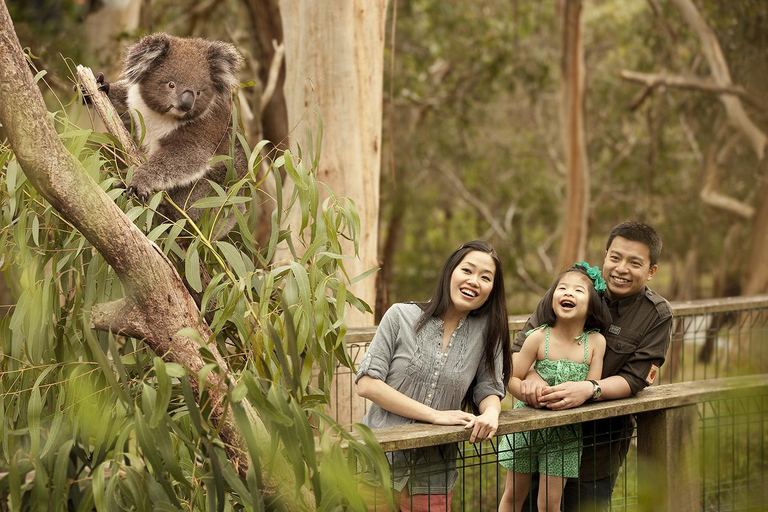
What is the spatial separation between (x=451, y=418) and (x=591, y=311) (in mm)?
676

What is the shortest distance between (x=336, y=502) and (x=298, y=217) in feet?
8.37

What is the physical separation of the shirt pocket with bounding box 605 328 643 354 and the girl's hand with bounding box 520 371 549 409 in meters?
0.27

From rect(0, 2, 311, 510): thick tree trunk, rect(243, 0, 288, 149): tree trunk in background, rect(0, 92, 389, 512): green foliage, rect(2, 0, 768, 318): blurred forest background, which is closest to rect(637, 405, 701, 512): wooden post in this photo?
rect(0, 92, 389, 512): green foliage

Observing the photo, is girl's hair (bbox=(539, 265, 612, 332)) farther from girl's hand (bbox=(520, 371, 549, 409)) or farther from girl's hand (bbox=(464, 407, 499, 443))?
girl's hand (bbox=(464, 407, 499, 443))

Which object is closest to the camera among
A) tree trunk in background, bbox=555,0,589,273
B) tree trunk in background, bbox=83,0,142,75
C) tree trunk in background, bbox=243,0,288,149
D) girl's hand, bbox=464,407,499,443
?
girl's hand, bbox=464,407,499,443

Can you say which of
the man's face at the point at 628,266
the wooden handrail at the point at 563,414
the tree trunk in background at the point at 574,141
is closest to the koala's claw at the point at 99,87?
the wooden handrail at the point at 563,414

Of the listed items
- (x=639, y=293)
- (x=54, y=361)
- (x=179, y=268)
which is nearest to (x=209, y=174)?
(x=179, y=268)

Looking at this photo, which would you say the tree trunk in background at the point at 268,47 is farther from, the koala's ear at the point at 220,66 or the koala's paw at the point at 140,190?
the koala's paw at the point at 140,190

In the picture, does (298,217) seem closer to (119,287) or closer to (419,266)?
(119,287)

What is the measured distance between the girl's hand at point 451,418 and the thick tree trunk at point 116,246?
396 millimetres

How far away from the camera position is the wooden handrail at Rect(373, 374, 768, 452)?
2.00 metres

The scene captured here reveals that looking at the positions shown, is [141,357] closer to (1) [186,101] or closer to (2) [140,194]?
(2) [140,194]

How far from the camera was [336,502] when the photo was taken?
1.83 m

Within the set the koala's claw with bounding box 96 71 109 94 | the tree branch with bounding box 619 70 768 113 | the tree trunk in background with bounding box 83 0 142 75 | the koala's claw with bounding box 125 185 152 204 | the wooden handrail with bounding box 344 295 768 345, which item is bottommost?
the wooden handrail with bounding box 344 295 768 345
